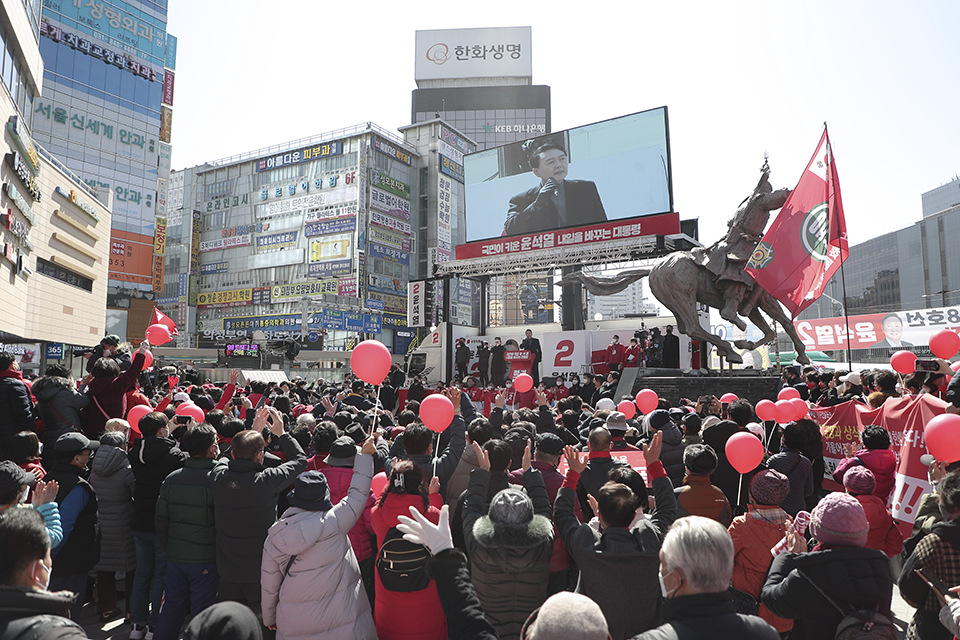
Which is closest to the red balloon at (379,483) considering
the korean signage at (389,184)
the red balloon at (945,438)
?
the red balloon at (945,438)

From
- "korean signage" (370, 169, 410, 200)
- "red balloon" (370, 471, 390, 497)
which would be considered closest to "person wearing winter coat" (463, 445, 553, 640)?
"red balloon" (370, 471, 390, 497)

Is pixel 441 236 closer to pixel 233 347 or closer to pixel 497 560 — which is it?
pixel 233 347

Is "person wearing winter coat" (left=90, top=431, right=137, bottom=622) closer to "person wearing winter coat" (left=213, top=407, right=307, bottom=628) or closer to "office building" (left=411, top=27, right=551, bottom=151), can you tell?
"person wearing winter coat" (left=213, top=407, right=307, bottom=628)

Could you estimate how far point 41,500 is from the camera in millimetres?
2838

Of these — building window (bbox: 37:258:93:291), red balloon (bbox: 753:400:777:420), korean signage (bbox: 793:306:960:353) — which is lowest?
red balloon (bbox: 753:400:777:420)

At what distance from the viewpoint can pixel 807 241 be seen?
35.6 ft

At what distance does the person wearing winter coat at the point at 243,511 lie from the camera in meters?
3.34

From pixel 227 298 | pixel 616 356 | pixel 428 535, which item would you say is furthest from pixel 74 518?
pixel 227 298

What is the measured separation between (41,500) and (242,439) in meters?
0.94

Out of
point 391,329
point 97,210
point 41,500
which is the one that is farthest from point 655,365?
point 391,329

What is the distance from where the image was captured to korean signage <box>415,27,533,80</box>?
8331cm

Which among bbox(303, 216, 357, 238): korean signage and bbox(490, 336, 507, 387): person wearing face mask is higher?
bbox(303, 216, 357, 238): korean signage

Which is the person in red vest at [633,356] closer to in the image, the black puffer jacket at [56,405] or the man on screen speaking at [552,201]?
the man on screen speaking at [552,201]

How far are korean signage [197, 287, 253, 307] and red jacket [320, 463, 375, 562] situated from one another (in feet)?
181
